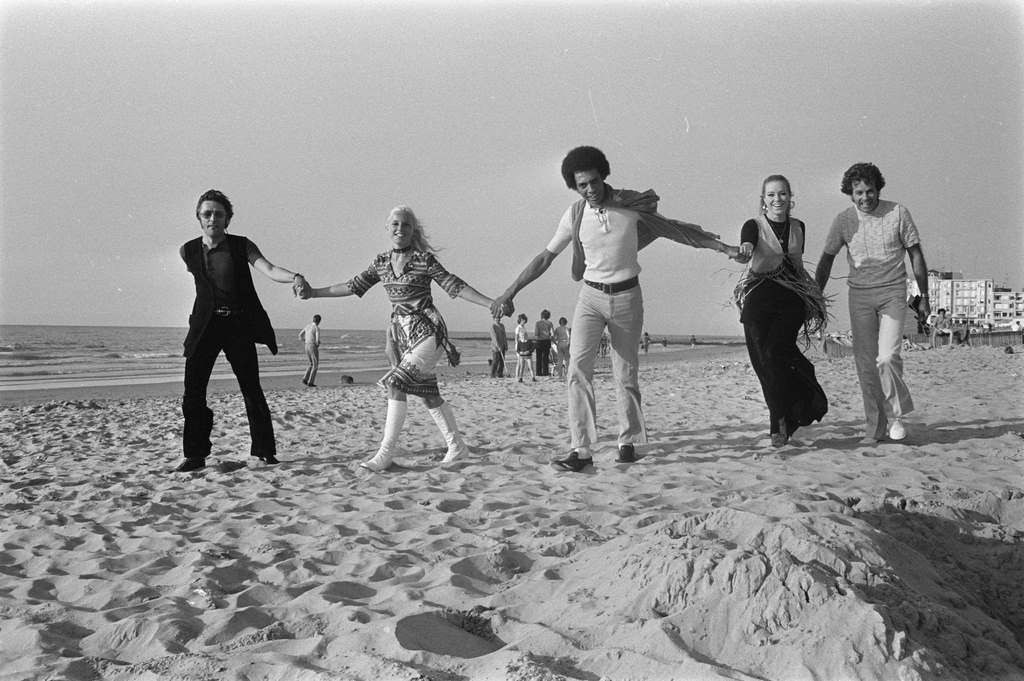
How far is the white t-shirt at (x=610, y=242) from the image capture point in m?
4.73

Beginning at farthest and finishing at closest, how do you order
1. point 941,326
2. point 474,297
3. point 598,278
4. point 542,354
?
1. point 941,326
2. point 542,354
3. point 474,297
4. point 598,278

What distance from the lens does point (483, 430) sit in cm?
709

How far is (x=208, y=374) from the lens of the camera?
17.2 ft

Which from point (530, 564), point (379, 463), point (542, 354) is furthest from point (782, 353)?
point (542, 354)

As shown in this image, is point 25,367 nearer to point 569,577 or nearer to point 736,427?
point 736,427

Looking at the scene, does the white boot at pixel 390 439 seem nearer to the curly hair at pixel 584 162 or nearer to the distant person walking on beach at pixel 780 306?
the curly hair at pixel 584 162

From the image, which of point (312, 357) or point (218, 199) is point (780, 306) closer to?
point (218, 199)

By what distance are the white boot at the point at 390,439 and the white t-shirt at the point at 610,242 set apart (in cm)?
159

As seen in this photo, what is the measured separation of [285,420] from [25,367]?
18.2m

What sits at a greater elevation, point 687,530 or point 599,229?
point 599,229

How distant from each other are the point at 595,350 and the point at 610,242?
2.32 ft

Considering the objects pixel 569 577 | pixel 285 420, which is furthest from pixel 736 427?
pixel 285 420

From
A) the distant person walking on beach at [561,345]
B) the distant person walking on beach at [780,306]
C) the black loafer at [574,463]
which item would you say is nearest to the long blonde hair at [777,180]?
the distant person walking on beach at [780,306]

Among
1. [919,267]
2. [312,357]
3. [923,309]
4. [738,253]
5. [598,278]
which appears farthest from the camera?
[312,357]
